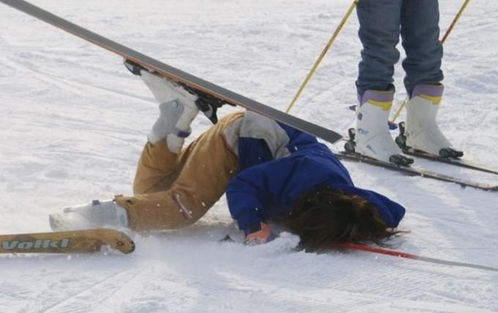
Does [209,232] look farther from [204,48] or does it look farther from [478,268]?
[204,48]

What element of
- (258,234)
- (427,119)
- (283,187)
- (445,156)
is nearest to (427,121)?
(427,119)

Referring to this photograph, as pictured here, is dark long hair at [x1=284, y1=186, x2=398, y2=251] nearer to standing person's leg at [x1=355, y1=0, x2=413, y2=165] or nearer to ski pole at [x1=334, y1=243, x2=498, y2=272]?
ski pole at [x1=334, y1=243, x2=498, y2=272]

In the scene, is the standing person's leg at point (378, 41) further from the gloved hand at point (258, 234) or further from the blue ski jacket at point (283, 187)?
the gloved hand at point (258, 234)

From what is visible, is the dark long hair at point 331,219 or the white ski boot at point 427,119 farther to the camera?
the white ski boot at point 427,119

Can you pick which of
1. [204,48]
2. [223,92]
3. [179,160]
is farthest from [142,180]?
[204,48]

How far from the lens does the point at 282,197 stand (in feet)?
11.6

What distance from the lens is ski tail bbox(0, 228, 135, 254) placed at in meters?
3.25

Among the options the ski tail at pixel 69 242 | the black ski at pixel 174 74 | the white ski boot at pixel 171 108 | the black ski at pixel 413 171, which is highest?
the black ski at pixel 174 74

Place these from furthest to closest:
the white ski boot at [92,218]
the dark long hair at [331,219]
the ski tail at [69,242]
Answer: the white ski boot at [92,218]
the dark long hair at [331,219]
the ski tail at [69,242]

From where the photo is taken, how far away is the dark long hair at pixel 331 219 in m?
3.37

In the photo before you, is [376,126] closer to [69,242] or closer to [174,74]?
[174,74]

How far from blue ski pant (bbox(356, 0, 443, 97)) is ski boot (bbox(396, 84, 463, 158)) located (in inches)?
2.1

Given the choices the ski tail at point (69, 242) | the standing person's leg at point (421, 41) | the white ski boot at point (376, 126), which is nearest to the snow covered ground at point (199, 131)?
the ski tail at point (69, 242)

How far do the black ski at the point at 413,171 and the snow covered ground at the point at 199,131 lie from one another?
0.07m
